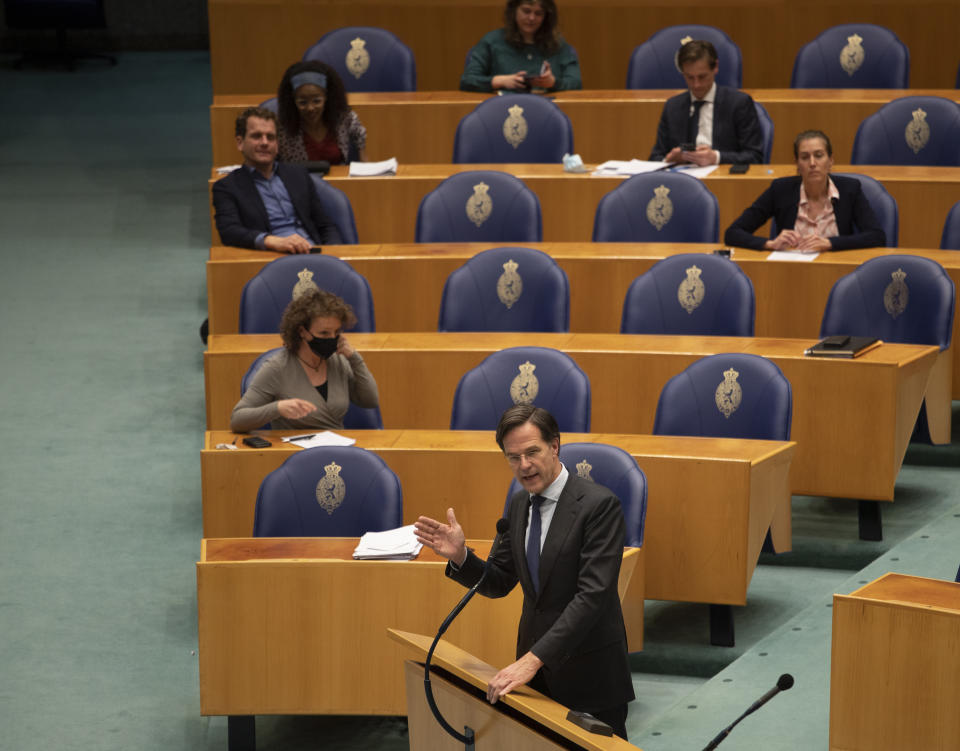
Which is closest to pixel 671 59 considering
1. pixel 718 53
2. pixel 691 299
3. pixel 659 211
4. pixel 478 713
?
pixel 718 53

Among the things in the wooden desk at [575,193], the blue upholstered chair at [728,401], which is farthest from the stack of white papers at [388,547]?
the wooden desk at [575,193]

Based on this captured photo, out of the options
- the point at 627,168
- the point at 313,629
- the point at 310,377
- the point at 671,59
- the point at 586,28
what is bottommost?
the point at 313,629

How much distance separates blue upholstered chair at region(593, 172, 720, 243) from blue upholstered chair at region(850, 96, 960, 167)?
884mm

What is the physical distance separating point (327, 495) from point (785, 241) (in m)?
1.97

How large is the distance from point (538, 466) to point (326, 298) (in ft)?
4.82

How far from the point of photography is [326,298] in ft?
13.1

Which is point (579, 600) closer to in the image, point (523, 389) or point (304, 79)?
point (523, 389)

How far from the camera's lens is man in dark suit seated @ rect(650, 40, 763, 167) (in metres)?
5.53

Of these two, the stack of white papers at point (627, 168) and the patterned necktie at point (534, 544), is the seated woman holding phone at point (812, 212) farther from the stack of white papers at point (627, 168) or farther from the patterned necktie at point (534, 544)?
the patterned necktie at point (534, 544)

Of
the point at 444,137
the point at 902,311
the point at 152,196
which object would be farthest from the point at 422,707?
the point at 152,196

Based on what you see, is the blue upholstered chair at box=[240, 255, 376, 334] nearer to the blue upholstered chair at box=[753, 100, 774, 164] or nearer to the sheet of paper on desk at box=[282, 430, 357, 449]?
the sheet of paper on desk at box=[282, 430, 357, 449]

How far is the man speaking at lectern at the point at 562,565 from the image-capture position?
2666mm

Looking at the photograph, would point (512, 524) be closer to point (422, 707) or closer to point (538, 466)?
point (538, 466)

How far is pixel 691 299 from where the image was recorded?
4.64 m
